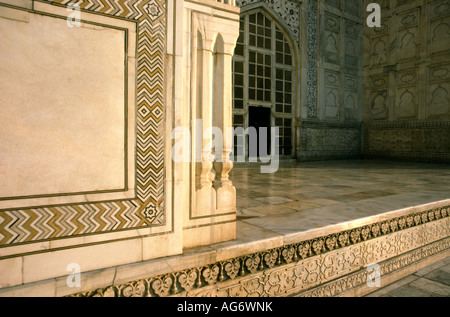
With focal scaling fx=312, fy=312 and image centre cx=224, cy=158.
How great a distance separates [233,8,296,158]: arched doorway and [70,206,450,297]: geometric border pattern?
14.0ft

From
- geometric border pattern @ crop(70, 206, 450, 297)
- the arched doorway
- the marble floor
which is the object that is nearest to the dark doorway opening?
the arched doorway

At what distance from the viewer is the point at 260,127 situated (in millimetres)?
7008

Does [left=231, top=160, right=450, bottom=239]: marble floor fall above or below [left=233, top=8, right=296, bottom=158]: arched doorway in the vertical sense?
below

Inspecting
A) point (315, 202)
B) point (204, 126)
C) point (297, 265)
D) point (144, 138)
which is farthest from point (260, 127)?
point (144, 138)

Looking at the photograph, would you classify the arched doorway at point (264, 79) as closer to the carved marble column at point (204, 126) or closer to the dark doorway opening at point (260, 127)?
the dark doorway opening at point (260, 127)

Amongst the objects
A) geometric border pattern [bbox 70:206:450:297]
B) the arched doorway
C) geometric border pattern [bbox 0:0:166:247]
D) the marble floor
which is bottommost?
geometric border pattern [bbox 70:206:450:297]

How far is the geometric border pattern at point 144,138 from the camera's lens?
4.12ft

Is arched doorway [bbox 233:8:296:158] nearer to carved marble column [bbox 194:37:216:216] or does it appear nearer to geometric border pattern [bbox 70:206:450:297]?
geometric border pattern [bbox 70:206:450:297]

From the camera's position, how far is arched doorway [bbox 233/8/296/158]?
6.53m

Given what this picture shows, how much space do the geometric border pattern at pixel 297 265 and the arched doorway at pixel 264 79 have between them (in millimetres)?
4273

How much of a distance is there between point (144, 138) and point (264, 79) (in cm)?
597

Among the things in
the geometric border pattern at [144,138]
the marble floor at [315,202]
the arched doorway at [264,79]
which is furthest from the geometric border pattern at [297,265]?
the arched doorway at [264,79]

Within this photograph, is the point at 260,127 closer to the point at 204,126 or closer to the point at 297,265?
the point at 297,265

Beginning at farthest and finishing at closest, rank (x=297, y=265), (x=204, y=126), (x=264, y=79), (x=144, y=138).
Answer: (x=264, y=79), (x=297, y=265), (x=204, y=126), (x=144, y=138)
